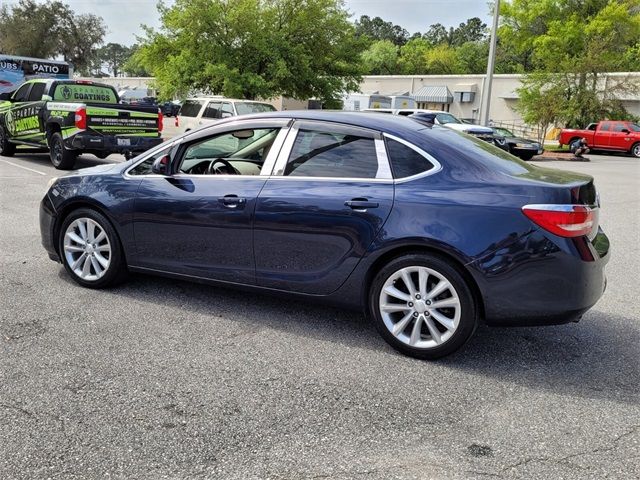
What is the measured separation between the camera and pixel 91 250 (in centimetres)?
502

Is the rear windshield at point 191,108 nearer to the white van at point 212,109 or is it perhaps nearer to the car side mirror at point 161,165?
the white van at point 212,109

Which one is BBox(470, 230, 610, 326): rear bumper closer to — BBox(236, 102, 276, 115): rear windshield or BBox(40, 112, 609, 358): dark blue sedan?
BBox(40, 112, 609, 358): dark blue sedan

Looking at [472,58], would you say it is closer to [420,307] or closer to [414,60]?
[414,60]

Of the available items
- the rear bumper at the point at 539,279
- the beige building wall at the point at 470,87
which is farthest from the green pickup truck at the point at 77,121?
the beige building wall at the point at 470,87

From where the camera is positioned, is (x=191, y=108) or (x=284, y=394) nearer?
(x=284, y=394)

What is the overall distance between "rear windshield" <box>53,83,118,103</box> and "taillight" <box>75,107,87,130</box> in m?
1.52

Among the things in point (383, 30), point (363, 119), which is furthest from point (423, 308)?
point (383, 30)

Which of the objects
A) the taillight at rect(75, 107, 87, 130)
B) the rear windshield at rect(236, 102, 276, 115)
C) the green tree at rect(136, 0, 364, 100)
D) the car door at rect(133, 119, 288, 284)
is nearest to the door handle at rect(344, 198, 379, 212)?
the car door at rect(133, 119, 288, 284)

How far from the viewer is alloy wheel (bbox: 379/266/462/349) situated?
147 inches

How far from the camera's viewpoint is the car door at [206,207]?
4340mm

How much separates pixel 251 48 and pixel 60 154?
12.8 metres

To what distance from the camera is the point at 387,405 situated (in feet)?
10.8

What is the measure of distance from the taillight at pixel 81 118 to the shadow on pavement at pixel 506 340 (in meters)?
7.63

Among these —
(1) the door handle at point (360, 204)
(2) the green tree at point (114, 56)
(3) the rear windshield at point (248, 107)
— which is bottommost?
(1) the door handle at point (360, 204)
